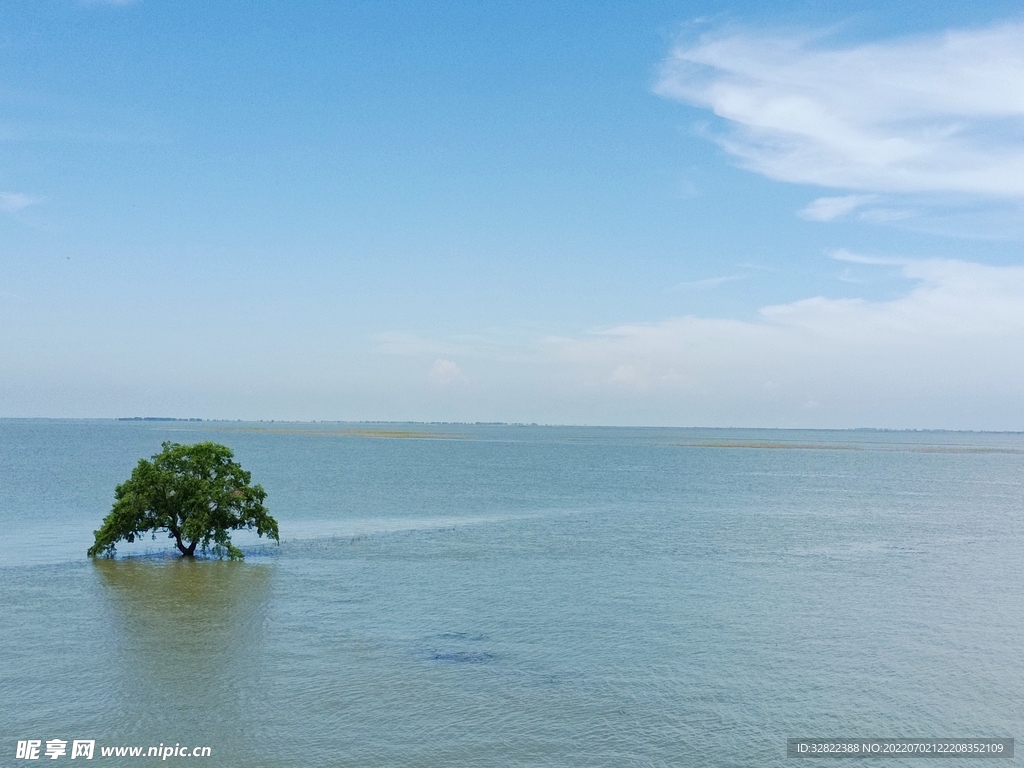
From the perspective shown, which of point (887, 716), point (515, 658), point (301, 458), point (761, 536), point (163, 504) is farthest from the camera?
point (301, 458)

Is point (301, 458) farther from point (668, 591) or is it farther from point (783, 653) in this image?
point (783, 653)

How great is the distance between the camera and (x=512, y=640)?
3878 centimetres

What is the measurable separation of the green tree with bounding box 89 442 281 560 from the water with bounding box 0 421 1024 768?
89.5 inches

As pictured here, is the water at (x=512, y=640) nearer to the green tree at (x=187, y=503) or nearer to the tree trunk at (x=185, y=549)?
the tree trunk at (x=185, y=549)

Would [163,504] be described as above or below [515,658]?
above

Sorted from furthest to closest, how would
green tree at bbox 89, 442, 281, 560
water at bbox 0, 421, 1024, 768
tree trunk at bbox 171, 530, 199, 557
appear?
tree trunk at bbox 171, 530, 199, 557 → green tree at bbox 89, 442, 281, 560 → water at bbox 0, 421, 1024, 768

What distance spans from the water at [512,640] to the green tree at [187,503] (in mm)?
2274

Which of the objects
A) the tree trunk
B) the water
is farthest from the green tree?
the water

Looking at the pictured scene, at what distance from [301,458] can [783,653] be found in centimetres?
15398

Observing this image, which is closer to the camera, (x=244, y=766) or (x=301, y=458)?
(x=244, y=766)

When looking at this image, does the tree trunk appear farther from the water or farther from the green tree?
the water

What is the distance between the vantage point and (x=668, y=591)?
1953 inches

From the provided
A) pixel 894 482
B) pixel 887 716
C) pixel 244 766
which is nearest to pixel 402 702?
pixel 244 766

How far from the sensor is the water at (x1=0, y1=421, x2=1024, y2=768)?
28406mm
